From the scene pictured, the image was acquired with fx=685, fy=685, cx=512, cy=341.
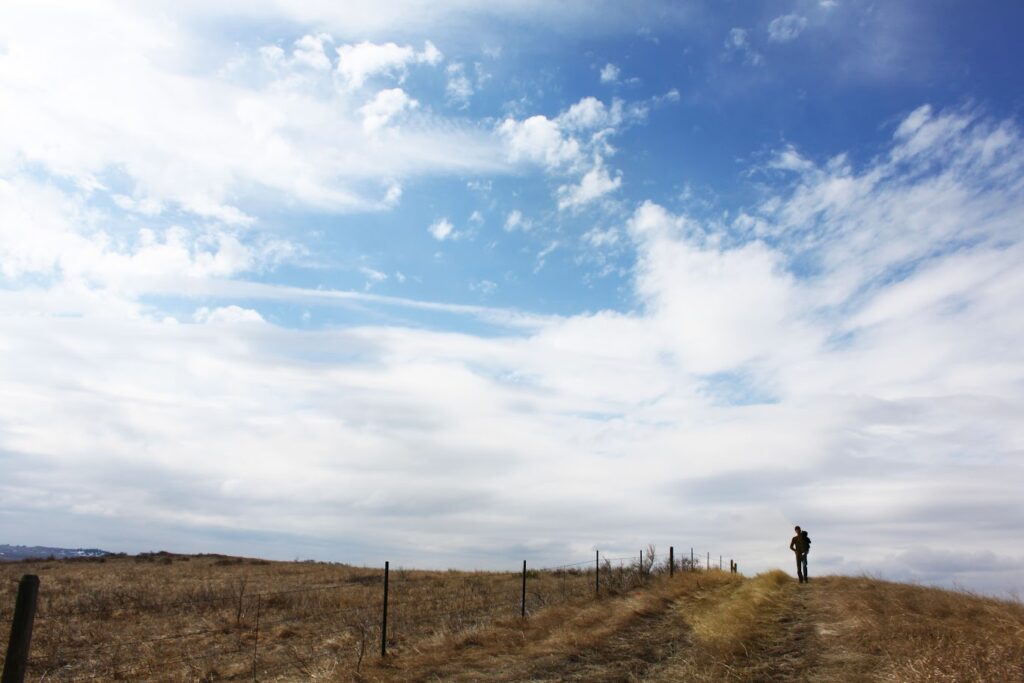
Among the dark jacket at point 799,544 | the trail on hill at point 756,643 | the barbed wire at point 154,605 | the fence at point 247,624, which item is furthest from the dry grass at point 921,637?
the barbed wire at point 154,605

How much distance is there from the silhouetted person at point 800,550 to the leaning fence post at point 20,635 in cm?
2533

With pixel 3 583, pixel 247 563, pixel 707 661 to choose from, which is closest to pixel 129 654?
pixel 707 661

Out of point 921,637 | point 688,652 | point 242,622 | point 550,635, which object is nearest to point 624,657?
point 688,652

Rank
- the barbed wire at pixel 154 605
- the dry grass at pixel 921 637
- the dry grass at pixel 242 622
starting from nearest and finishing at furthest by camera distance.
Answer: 1. the dry grass at pixel 921 637
2. the dry grass at pixel 242 622
3. the barbed wire at pixel 154 605

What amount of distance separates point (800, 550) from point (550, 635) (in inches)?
595

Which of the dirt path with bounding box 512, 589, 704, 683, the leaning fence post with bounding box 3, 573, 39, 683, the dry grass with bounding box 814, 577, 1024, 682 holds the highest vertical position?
the leaning fence post with bounding box 3, 573, 39, 683

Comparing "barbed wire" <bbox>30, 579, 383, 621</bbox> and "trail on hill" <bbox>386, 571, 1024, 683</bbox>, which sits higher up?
"trail on hill" <bbox>386, 571, 1024, 683</bbox>

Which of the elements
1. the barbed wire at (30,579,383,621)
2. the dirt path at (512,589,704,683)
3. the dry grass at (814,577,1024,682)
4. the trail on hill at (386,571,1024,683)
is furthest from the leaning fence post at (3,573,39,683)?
the barbed wire at (30,579,383,621)

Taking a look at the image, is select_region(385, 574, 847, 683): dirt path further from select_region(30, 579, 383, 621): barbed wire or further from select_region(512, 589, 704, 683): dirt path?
select_region(30, 579, 383, 621): barbed wire

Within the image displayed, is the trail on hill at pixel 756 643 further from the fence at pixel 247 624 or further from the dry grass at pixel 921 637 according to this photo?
the fence at pixel 247 624

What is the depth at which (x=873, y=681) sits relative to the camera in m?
10.1

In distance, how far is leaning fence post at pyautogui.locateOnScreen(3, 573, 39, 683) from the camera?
5.82 m

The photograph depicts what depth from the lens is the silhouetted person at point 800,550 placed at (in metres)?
26.0

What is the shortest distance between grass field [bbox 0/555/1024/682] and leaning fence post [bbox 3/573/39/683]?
6.07m
